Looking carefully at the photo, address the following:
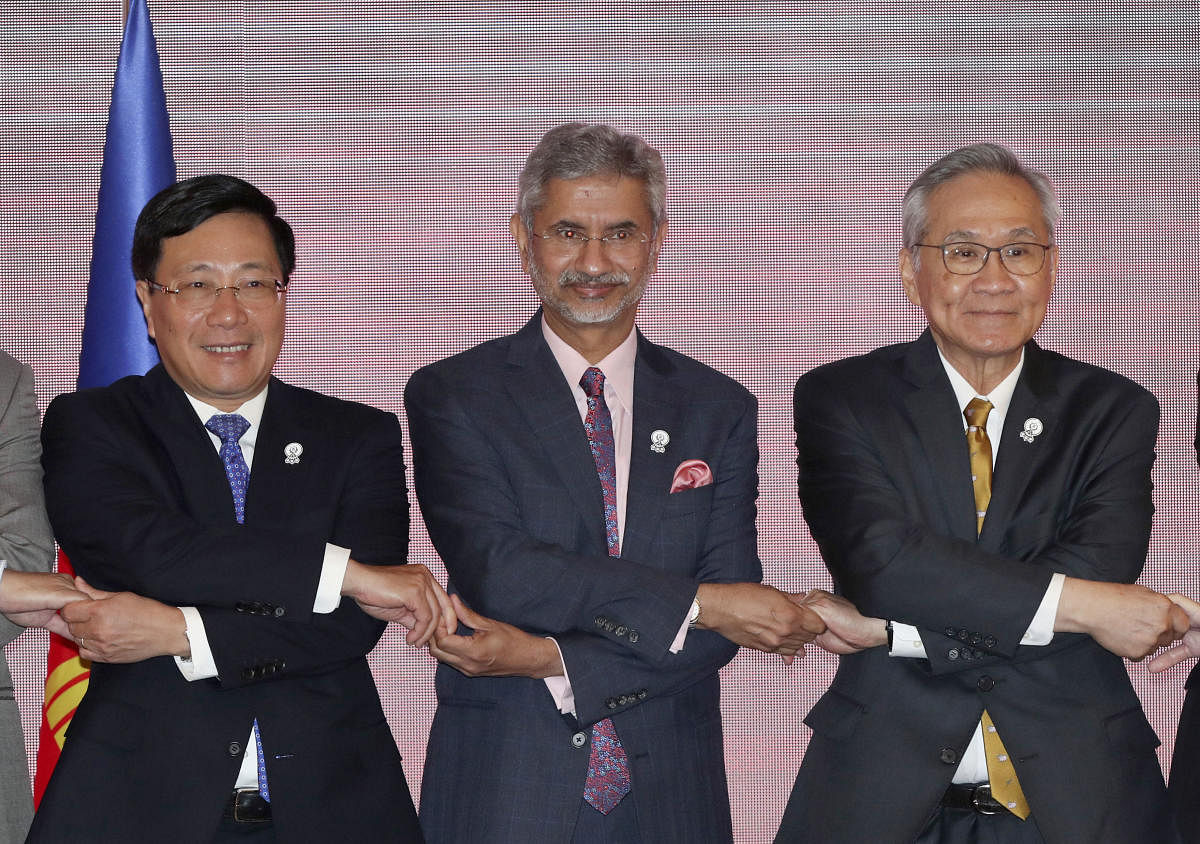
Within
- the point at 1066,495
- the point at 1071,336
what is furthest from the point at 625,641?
the point at 1071,336

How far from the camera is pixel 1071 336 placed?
5.01 m

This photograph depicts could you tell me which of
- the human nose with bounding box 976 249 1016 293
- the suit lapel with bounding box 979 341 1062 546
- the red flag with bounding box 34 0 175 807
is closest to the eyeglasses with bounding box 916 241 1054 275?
the human nose with bounding box 976 249 1016 293

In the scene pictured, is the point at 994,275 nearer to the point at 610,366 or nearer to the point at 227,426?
the point at 610,366

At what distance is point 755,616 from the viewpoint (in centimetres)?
321

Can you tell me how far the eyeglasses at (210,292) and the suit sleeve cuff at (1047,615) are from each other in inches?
71.1

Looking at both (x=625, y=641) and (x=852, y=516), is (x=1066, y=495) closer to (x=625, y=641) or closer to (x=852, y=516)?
(x=852, y=516)

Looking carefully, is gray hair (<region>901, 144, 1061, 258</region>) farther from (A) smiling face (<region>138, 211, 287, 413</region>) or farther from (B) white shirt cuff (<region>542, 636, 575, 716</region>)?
(A) smiling face (<region>138, 211, 287, 413</region>)

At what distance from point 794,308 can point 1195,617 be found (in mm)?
2012

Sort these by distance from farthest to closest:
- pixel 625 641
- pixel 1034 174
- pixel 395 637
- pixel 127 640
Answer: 1. pixel 395 637
2. pixel 1034 174
3. pixel 625 641
4. pixel 127 640

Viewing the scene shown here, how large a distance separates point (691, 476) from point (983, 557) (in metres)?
0.70

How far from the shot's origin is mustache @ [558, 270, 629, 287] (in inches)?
138

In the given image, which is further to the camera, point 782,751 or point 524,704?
point 782,751

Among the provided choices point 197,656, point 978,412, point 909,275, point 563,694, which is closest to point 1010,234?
point 909,275

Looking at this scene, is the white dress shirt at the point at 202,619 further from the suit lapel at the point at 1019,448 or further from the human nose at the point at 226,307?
the suit lapel at the point at 1019,448
